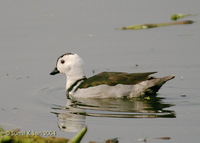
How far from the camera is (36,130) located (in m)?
10.6

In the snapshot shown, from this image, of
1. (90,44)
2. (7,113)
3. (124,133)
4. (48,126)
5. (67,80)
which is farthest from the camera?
(90,44)

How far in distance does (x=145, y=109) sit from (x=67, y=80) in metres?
2.86

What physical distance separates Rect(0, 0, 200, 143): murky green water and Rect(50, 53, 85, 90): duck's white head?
0.41m

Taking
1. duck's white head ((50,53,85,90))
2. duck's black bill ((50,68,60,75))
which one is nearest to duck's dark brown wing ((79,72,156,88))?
duck's white head ((50,53,85,90))

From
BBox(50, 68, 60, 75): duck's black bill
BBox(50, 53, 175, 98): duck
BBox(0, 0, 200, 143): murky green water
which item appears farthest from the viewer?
BBox(50, 68, 60, 75): duck's black bill

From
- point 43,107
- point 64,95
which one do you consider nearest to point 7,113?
point 43,107

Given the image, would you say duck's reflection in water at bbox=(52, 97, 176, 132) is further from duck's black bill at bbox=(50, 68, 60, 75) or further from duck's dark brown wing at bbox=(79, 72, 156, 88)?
duck's black bill at bbox=(50, 68, 60, 75)

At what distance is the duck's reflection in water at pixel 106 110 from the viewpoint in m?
11.3

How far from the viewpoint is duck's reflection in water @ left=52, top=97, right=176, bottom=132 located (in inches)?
444

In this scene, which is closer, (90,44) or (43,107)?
(43,107)

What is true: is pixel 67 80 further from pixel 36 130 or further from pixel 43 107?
pixel 36 130

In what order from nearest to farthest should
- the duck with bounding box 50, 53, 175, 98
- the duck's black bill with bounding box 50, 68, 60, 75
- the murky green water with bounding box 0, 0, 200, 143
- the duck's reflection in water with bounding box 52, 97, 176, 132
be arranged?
the murky green water with bounding box 0, 0, 200, 143, the duck's reflection in water with bounding box 52, 97, 176, 132, the duck with bounding box 50, 53, 175, 98, the duck's black bill with bounding box 50, 68, 60, 75

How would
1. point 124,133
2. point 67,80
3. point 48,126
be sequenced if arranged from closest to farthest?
point 124,133
point 48,126
point 67,80

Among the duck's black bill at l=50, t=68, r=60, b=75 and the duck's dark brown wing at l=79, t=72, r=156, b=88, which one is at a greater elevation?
the duck's black bill at l=50, t=68, r=60, b=75
